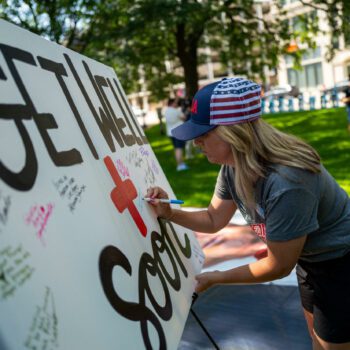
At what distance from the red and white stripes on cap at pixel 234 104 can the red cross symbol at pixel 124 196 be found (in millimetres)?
381

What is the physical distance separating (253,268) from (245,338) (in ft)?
4.52

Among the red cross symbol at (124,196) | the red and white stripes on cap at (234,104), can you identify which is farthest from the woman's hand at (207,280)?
the red and white stripes on cap at (234,104)

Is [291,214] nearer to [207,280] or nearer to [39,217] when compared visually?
[207,280]

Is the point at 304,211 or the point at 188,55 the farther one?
the point at 188,55

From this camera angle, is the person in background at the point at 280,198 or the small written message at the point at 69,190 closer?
the small written message at the point at 69,190

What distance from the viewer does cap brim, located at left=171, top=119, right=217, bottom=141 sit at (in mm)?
A: 1562

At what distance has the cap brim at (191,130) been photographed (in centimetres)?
156

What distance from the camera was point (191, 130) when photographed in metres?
1.60

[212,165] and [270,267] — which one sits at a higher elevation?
[270,267]

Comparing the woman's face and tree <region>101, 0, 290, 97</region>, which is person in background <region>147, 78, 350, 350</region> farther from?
tree <region>101, 0, 290, 97</region>

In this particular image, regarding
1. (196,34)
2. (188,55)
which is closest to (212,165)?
(188,55)

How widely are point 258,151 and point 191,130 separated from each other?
24 centimetres

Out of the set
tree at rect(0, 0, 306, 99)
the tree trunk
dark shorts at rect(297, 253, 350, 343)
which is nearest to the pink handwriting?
dark shorts at rect(297, 253, 350, 343)

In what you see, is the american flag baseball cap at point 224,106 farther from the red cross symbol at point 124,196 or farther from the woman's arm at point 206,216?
the woman's arm at point 206,216
